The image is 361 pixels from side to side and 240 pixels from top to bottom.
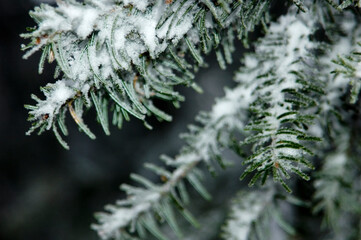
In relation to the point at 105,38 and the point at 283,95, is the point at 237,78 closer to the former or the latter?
the point at 283,95

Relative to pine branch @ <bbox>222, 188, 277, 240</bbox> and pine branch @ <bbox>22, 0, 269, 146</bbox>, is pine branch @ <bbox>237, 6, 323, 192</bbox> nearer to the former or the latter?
pine branch @ <bbox>22, 0, 269, 146</bbox>

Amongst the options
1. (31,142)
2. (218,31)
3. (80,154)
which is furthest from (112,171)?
(218,31)

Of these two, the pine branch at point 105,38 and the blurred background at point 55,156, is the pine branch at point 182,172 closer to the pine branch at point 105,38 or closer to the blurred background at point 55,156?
the pine branch at point 105,38

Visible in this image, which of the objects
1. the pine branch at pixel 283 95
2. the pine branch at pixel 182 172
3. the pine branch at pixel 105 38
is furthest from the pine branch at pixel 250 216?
the pine branch at pixel 105 38

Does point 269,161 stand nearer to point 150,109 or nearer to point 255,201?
point 150,109

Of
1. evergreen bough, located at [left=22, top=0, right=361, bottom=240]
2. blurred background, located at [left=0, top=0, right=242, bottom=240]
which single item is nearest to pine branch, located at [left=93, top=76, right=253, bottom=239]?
evergreen bough, located at [left=22, top=0, right=361, bottom=240]

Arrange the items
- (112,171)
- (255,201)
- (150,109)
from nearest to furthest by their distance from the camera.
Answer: (150,109)
(255,201)
(112,171)
